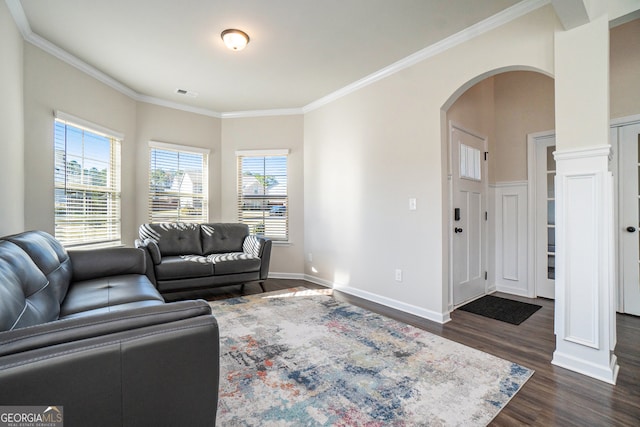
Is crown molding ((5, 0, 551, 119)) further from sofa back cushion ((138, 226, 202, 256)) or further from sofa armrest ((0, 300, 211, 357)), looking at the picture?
sofa armrest ((0, 300, 211, 357))

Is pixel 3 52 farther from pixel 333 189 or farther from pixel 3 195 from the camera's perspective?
pixel 333 189

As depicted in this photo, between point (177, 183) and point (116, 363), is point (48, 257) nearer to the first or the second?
point (116, 363)

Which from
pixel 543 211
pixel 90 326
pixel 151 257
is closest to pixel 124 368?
pixel 90 326

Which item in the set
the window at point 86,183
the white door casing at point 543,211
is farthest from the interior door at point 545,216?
the window at point 86,183

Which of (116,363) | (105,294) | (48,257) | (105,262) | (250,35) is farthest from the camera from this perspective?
(250,35)

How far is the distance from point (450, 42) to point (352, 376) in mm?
2956

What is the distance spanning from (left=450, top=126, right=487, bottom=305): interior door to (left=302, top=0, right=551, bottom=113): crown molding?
79 centimetres

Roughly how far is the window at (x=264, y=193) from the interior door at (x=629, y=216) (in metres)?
4.02

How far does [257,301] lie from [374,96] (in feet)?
9.16

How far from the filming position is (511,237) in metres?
3.85

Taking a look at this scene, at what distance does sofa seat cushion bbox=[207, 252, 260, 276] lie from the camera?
3.61 m

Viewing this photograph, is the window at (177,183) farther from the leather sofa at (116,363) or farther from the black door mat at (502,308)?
the black door mat at (502,308)

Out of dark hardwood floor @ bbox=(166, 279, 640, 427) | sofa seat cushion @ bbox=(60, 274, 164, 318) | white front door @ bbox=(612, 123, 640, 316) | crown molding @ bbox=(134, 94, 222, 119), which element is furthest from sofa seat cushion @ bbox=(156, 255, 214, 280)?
white front door @ bbox=(612, 123, 640, 316)

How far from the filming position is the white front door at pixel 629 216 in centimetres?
296
